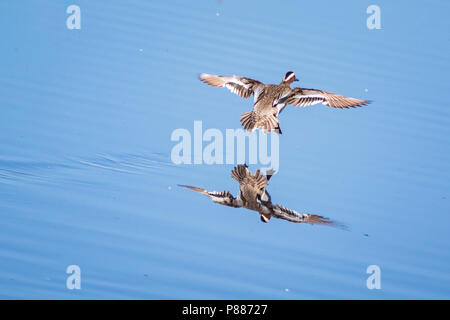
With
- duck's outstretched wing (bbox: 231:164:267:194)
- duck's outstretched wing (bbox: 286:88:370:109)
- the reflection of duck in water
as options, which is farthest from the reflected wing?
duck's outstretched wing (bbox: 286:88:370:109)

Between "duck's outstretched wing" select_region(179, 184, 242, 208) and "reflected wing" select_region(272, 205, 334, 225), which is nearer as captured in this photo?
"reflected wing" select_region(272, 205, 334, 225)

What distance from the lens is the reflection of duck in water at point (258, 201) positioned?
516 cm

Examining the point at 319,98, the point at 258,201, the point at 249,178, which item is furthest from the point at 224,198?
the point at 319,98

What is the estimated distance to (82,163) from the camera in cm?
570

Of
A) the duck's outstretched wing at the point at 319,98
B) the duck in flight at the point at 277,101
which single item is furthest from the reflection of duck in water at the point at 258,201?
the duck's outstretched wing at the point at 319,98

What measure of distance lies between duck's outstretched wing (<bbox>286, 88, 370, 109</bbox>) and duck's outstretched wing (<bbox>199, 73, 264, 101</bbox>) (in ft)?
0.88

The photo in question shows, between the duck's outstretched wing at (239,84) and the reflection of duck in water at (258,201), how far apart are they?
2.89 ft

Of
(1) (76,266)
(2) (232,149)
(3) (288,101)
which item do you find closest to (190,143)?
(2) (232,149)

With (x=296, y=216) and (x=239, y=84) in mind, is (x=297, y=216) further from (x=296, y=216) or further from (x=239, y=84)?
(x=239, y=84)

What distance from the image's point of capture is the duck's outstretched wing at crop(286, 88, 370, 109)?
600cm

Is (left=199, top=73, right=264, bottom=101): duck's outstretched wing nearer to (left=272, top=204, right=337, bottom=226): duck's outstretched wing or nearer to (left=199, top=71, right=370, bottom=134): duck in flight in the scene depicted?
(left=199, top=71, right=370, bottom=134): duck in flight

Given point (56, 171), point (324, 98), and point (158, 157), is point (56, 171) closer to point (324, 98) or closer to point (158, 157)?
point (158, 157)

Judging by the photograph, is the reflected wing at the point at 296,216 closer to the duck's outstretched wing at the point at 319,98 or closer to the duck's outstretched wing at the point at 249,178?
the duck's outstretched wing at the point at 249,178

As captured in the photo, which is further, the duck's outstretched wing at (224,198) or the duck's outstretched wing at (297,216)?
the duck's outstretched wing at (224,198)
